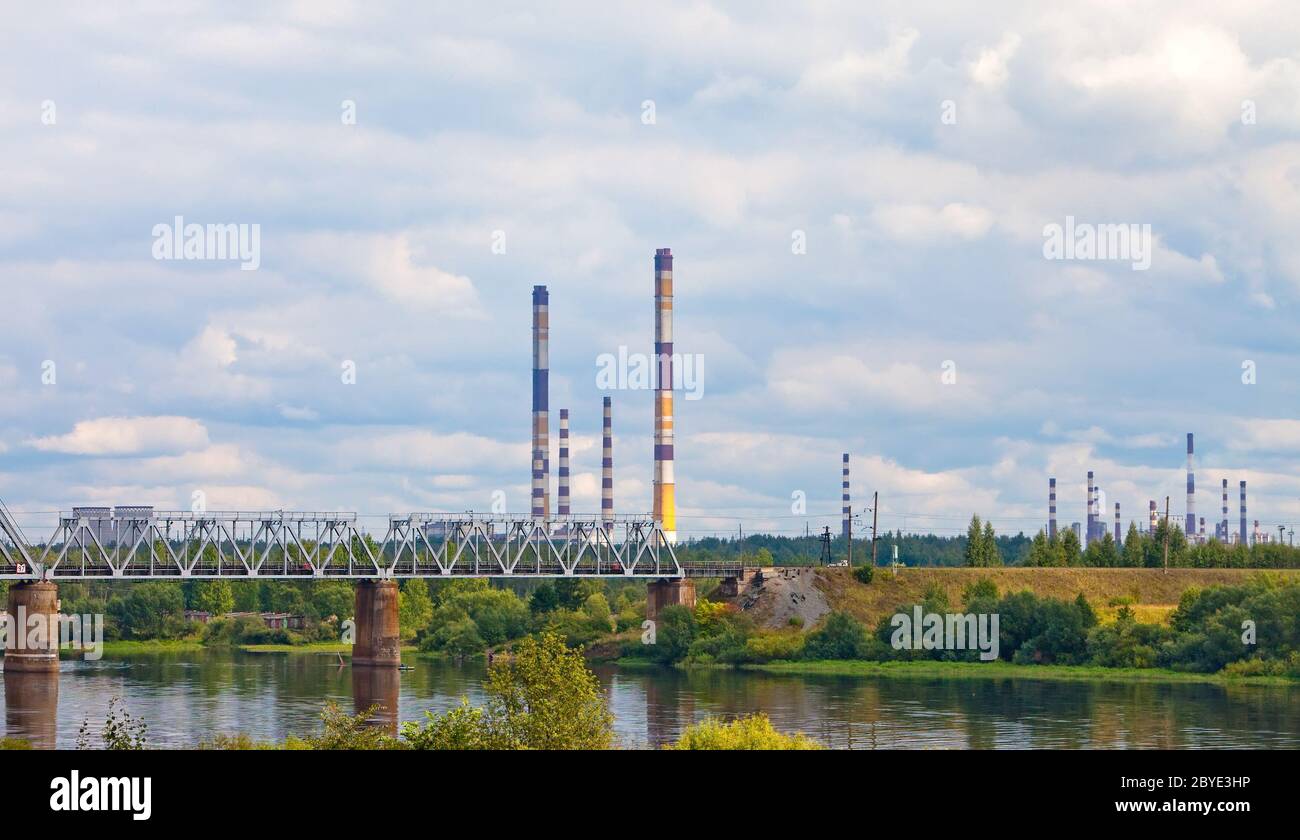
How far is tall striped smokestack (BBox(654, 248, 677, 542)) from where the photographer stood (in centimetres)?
15438

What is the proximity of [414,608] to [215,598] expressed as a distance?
73.0ft

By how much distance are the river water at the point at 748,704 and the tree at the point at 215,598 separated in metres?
42.3

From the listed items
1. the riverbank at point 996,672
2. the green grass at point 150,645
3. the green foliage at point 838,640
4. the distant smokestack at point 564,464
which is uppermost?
the distant smokestack at point 564,464

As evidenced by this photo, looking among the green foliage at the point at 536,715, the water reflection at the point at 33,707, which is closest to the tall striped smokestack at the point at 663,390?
the water reflection at the point at 33,707

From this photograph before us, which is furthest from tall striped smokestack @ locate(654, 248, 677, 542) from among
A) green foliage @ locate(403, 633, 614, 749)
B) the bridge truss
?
green foliage @ locate(403, 633, 614, 749)

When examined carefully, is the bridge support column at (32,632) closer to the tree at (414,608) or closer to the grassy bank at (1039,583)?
the tree at (414,608)

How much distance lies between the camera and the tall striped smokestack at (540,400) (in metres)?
175

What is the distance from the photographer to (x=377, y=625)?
12294cm

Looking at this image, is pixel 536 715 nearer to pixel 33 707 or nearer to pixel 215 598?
pixel 33 707

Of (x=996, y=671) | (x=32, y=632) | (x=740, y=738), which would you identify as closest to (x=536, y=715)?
(x=740, y=738)
